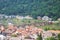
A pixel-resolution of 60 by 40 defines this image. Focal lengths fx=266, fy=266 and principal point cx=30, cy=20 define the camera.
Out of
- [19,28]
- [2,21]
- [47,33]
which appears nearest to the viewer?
[47,33]

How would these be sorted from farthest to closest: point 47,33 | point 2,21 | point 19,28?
point 2,21
point 19,28
point 47,33

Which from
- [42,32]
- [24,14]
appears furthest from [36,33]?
[24,14]

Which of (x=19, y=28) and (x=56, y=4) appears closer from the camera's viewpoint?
(x=19, y=28)

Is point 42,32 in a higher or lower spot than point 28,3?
lower

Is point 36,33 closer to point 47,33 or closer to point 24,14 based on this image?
point 47,33

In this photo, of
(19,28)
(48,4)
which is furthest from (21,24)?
(48,4)

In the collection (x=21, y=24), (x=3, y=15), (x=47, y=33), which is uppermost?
(x=3, y=15)

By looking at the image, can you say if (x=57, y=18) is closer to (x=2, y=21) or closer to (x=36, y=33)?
(x=36, y=33)
